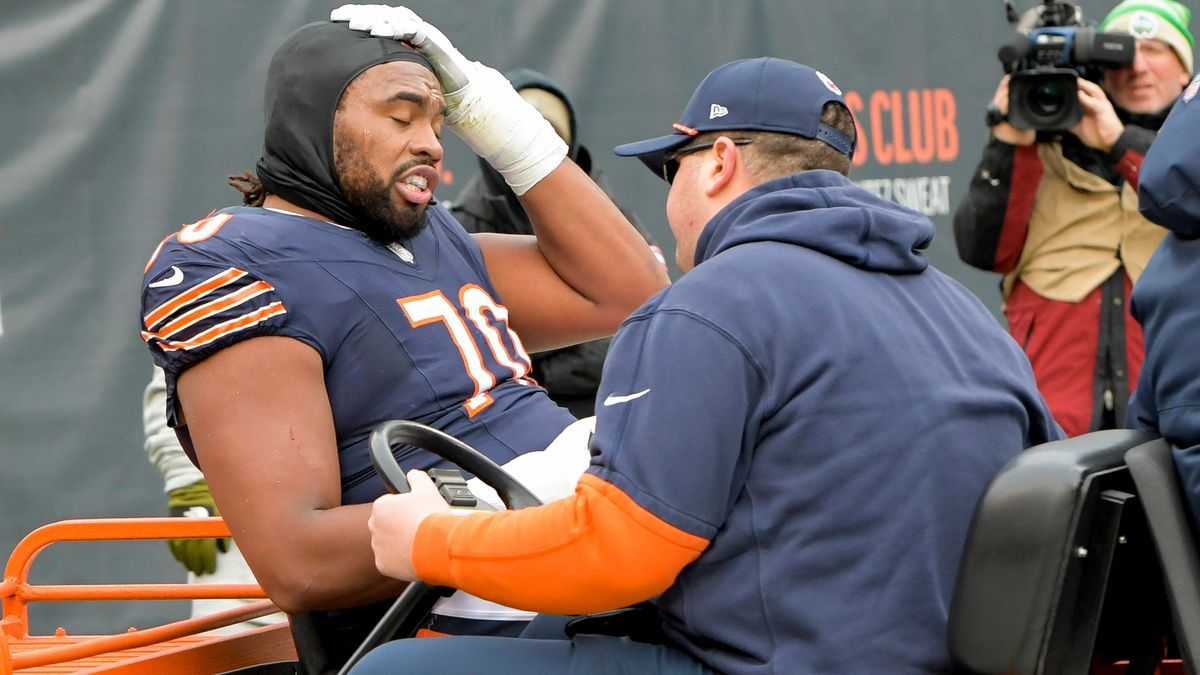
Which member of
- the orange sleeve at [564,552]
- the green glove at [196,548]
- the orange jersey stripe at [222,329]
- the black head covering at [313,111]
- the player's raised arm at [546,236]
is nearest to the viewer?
the orange sleeve at [564,552]

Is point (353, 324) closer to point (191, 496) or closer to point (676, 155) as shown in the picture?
point (676, 155)

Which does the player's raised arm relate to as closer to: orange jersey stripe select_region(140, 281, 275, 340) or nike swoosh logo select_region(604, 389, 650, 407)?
orange jersey stripe select_region(140, 281, 275, 340)

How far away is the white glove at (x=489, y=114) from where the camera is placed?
3027 mm

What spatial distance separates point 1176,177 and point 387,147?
4.69 feet

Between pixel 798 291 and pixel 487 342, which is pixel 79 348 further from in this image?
pixel 798 291

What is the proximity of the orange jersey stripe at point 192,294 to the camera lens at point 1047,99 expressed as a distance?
106 inches

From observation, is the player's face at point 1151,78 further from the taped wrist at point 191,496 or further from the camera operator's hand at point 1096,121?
the taped wrist at point 191,496

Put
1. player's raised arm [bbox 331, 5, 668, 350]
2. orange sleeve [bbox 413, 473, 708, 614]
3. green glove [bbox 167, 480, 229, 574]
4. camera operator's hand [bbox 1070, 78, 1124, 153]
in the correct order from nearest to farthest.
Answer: orange sleeve [bbox 413, 473, 708, 614], player's raised arm [bbox 331, 5, 668, 350], camera operator's hand [bbox 1070, 78, 1124, 153], green glove [bbox 167, 480, 229, 574]

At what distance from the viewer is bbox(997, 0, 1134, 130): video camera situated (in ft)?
14.5

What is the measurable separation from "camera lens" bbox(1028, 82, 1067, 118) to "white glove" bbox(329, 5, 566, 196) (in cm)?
181

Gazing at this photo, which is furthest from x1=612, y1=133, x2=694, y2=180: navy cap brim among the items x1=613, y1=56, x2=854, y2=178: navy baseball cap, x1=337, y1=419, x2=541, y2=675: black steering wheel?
x1=337, y1=419, x2=541, y2=675: black steering wheel

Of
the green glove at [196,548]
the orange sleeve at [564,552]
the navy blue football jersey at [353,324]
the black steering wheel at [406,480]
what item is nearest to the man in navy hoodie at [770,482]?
the orange sleeve at [564,552]

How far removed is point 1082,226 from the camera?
14.8ft

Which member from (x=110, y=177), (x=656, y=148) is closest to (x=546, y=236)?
(x=656, y=148)
